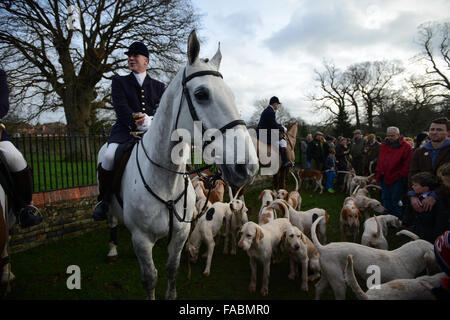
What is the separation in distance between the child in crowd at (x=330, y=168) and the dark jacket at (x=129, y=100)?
9.82 m

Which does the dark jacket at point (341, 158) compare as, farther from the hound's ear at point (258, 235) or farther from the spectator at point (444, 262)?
the spectator at point (444, 262)

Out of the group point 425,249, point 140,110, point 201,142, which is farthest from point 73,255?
point 425,249

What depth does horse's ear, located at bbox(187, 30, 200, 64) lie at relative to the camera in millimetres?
2000

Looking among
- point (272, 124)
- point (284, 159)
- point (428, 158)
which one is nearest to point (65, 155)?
point (272, 124)

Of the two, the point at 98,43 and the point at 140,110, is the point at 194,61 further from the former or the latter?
the point at 98,43

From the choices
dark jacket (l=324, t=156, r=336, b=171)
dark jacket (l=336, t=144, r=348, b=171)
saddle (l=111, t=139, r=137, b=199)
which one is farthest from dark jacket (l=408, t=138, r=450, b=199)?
dark jacket (l=336, t=144, r=348, b=171)

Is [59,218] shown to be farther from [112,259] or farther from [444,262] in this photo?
[444,262]

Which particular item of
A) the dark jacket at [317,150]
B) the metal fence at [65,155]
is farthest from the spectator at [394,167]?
the metal fence at [65,155]

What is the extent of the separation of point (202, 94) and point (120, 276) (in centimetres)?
363

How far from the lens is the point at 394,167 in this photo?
6293 mm

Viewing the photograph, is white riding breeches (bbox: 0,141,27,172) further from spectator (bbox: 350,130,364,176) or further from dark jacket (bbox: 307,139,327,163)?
spectator (bbox: 350,130,364,176)

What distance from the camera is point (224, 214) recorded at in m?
5.43

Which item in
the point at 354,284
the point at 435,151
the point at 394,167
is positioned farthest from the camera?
the point at 394,167

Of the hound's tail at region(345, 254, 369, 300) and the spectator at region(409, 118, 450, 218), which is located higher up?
the spectator at region(409, 118, 450, 218)
